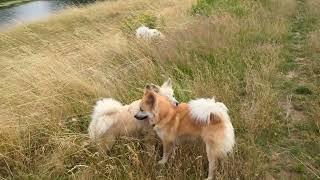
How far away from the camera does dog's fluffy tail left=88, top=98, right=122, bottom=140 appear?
13.5 feet

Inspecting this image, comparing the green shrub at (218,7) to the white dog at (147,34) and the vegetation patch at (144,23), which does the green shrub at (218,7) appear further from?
the white dog at (147,34)

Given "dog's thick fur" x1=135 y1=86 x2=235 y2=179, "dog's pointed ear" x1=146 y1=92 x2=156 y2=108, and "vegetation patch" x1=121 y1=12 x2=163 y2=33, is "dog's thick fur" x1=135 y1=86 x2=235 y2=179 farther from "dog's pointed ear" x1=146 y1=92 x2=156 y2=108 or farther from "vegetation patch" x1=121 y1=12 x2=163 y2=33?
"vegetation patch" x1=121 y1=12 x2=163 y2=33

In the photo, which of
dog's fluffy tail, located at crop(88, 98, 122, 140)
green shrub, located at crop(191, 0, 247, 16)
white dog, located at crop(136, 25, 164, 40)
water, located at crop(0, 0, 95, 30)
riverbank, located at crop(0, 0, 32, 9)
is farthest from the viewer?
riverbank, located at crop(0, 0, 32, 9)

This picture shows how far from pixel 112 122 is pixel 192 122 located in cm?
85

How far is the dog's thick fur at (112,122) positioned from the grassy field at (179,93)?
13cm

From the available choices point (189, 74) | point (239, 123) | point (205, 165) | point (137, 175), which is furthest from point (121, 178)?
point (189, 74)

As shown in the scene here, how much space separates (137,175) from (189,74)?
9.47 feet

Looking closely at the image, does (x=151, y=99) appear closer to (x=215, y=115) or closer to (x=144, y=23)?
(x=215, y=115)

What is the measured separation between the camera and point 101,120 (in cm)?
415

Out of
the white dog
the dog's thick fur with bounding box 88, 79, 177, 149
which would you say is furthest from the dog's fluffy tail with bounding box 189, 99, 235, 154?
the white dog

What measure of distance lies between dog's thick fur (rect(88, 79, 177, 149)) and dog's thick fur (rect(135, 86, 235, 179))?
22cm

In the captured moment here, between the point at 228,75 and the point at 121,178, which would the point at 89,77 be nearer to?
the point at 228,75

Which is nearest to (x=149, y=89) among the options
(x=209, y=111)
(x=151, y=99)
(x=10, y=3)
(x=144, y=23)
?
(x=151, y=99)

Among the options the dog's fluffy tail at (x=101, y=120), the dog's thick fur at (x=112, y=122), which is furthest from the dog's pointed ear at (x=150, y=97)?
the dog's fluffy tail at (x=101, y=120)
